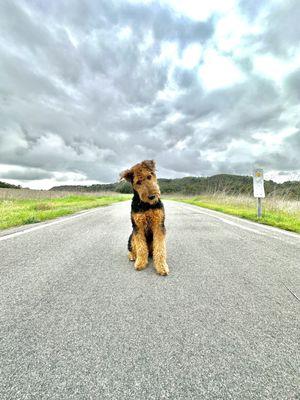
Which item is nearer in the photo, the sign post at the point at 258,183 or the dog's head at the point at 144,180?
the dog's head at the point at 144,180

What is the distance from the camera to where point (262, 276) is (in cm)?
288

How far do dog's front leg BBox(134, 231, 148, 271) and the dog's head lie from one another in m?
0.55

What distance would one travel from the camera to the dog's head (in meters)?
3.13

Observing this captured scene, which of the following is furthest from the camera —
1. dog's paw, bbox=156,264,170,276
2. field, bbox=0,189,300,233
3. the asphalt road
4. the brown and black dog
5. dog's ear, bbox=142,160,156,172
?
field, bbox=0,189,300,233

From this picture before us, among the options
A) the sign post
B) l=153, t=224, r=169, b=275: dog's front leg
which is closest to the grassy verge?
the sign post

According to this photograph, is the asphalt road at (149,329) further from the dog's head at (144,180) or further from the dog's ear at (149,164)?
the dog's ear at (149,164)

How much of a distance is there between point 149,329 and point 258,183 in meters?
8.23

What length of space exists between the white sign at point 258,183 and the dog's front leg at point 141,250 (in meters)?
6.80

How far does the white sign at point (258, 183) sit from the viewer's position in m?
8.54

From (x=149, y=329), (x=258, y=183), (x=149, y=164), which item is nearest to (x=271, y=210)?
(x=258, y=183)

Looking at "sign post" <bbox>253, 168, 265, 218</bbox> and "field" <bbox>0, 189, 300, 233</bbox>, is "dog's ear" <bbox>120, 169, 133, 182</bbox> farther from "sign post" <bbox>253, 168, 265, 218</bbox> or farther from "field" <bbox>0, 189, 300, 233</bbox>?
"sign post" <bbox>253, 168, 265, 218</bbox>

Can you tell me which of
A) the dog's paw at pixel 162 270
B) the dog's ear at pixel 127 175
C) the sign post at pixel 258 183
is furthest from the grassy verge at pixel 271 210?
the dog's ear at pixel 127 175

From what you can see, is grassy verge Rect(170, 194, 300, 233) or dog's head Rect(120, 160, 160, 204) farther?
grassy verge Rect(170, 194, 300, 233)

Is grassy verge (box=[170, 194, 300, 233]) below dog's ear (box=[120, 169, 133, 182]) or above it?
below
